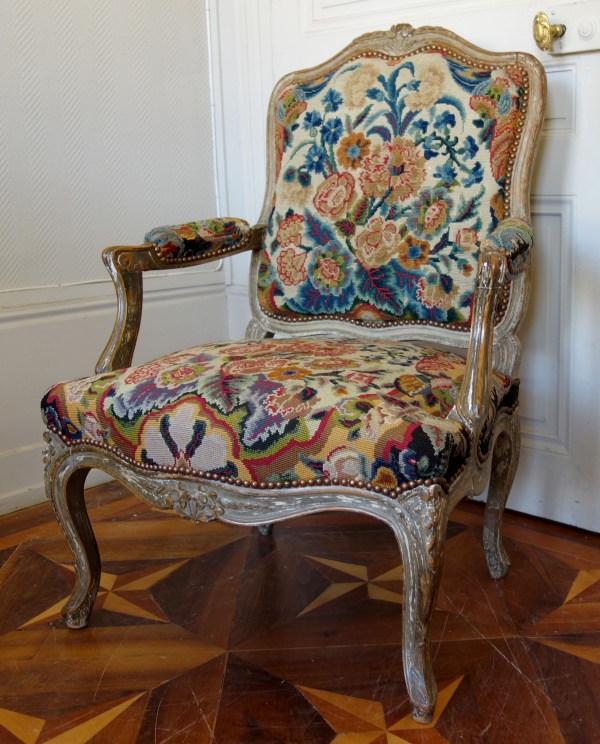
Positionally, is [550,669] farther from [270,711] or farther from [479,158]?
[479,158]

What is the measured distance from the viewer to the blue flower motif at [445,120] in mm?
1467

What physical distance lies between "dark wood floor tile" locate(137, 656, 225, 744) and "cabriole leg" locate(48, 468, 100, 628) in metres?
0.25

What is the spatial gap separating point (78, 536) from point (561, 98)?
1.29 meters

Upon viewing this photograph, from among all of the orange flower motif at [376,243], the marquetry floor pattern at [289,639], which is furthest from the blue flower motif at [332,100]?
the marquetry floor pattern at [289,639]

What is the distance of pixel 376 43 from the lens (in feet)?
5.19

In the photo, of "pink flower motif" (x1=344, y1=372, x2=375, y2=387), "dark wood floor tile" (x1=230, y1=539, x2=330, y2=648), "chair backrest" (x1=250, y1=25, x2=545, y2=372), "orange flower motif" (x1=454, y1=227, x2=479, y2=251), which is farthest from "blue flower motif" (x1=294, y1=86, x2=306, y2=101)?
"dark wood floor tile" (x1=230, y1=539, x2=330, y2=648)

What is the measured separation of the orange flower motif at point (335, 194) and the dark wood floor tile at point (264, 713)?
0.88m

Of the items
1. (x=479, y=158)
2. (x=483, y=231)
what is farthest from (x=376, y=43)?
(x=483, y=231)

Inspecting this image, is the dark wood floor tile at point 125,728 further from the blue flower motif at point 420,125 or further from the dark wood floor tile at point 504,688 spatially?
the blue flower motif at point 420,125

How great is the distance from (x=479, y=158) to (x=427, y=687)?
926 mm

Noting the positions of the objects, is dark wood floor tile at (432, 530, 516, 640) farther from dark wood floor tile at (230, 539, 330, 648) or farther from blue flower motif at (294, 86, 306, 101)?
blue flower motif at (294, 86, 306, 101)

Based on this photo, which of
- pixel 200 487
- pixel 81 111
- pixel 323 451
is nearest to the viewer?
pixel 323 451

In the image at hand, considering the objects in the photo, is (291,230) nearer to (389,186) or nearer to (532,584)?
(389,186)

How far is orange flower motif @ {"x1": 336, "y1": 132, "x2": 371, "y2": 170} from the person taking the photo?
1554 millimetres
